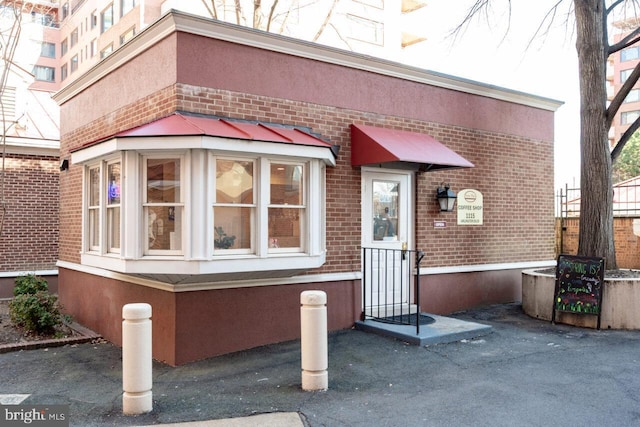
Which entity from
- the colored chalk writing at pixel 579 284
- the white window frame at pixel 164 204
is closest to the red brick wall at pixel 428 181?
the white window frame at pixel 164 204

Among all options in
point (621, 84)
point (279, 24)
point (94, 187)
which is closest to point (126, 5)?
point (279, 24)

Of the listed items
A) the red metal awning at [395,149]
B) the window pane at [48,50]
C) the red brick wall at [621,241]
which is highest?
the window pane at [48,50]

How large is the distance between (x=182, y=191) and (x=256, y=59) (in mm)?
2249

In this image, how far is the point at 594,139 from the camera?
9078 mm

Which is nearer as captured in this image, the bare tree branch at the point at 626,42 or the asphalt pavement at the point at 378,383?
the asphalt pavement at the point at 378,383

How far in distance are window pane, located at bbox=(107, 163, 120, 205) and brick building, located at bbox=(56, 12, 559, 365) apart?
8 cm

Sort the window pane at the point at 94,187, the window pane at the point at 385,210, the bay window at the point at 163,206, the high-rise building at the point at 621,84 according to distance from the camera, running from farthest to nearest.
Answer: the high-rise building at the point at 621,84 < the window pane at the point at 385,210 < the window pane at the point at 94,187 < the bay window at the point at 163,206

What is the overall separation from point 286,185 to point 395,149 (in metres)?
1.75

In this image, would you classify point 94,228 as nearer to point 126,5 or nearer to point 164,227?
point 164,227

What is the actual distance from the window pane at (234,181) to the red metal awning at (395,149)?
6.58 feet

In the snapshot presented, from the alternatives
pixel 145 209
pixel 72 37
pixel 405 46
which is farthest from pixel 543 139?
pixel 72 37

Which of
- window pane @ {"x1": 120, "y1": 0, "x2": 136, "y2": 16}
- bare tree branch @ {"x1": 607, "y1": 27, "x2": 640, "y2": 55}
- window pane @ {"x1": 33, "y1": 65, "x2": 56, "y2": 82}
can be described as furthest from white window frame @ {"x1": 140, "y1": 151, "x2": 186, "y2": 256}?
window pane @ {"x1": 33, "y1": 65, "x2": 56, "y2": 82}

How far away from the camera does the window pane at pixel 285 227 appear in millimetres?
6680

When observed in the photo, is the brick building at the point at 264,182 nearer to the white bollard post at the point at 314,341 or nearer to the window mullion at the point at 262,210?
the window mullion at the point at 262,210
